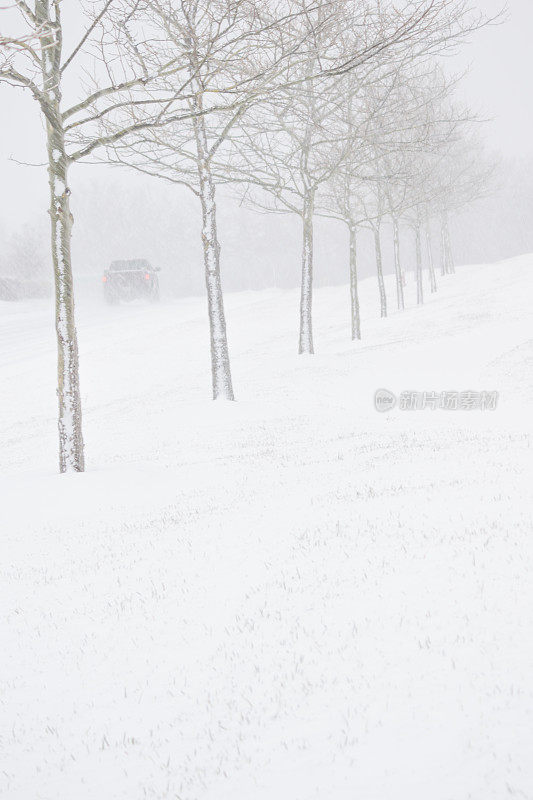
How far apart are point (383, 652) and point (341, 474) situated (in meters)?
3.79

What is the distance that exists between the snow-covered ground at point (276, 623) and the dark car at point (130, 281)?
85.7 feet

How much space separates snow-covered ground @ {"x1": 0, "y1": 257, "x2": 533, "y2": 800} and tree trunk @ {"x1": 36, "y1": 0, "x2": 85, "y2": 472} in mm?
590

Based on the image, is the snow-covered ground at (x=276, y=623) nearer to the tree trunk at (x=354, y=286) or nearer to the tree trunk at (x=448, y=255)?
the tree trunk at (x=354, y=286)

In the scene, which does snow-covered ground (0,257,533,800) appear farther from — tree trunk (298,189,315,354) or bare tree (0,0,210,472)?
tree trunk (298,189,315,354)

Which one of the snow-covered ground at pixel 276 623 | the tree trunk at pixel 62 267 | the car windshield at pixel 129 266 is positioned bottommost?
the snow-covered ground at pixel 276 623

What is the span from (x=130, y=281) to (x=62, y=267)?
2705 centimetres

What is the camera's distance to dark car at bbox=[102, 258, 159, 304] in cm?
3359

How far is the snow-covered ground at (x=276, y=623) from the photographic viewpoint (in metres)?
2.43

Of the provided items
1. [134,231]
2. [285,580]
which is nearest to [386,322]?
[285,580]

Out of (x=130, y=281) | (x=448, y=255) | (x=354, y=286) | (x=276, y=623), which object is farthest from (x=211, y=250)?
(x=448, y=255)

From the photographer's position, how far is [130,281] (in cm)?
3425

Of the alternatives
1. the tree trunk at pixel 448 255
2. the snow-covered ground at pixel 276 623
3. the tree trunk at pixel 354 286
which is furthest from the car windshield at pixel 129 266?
the snow-covered ground at pixel 276 623

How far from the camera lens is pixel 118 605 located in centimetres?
411

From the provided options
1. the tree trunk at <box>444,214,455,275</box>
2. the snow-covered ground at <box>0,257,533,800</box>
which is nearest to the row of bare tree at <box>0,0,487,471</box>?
the snow-covered ground at <box>0,257,533,800</box>
